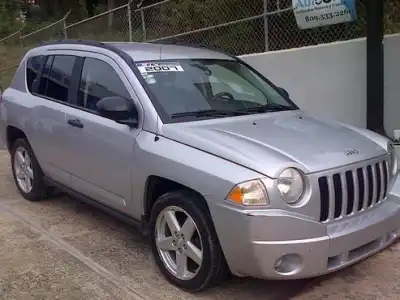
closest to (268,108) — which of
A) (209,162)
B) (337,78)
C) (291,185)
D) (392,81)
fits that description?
(209,162)

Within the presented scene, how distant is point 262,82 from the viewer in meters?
5.55

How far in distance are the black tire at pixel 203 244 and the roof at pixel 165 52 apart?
1426 mm

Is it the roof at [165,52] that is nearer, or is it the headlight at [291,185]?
the headlight at [291,185]

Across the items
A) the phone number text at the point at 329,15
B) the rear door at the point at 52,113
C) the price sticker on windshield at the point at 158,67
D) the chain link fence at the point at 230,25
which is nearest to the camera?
the price sticker on windshield at the point at 158,67

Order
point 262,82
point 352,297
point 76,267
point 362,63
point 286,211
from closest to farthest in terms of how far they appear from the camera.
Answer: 1. point 286,211
2. point 352,297
3. point 76,267
4. point 262,82
5. point 362,63

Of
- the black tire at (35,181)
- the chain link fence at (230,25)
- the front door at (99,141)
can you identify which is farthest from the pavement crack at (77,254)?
the chain link fence at (230,25)

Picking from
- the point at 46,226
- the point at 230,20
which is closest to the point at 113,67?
the point at 46,226

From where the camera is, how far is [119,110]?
4504mm

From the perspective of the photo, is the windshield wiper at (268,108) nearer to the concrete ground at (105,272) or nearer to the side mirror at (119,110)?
the side mirror at (119,110)

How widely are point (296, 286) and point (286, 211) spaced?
0.93 m

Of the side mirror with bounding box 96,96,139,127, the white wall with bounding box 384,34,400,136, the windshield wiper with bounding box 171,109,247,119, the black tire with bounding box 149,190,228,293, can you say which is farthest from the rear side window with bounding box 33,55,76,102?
the white wall with bounding box 384,34,400,136

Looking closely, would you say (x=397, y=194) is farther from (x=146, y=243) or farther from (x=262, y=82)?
(x=146, y=243)

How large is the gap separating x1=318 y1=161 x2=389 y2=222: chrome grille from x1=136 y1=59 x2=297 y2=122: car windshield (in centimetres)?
117

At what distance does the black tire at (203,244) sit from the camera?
3.95 meters
